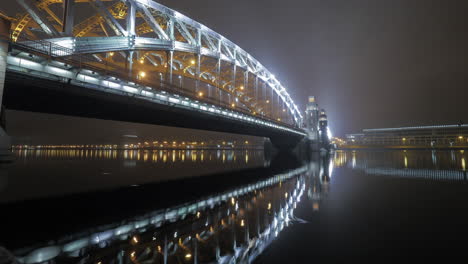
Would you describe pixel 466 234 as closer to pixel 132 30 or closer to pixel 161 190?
pixel 161 190

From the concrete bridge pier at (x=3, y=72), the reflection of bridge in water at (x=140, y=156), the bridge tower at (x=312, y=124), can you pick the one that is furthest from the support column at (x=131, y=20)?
the bridge tower at (x=312, y=124)

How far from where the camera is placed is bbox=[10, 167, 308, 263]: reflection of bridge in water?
4184mm

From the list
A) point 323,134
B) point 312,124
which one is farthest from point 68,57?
point 323,134

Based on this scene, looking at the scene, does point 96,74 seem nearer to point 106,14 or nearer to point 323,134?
point 106,14

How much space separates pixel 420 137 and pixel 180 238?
177m

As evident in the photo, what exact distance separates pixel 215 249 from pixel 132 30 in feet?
77.2

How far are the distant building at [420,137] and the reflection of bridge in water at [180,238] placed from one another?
146418 millimetres

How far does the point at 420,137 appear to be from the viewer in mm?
139625

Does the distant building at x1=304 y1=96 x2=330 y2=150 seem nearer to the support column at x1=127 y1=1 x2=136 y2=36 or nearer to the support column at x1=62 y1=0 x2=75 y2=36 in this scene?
the support column at x1=127 y1=1 x2=136 y2=36

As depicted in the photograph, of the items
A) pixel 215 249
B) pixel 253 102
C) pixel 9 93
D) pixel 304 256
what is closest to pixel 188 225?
pixel 215 249

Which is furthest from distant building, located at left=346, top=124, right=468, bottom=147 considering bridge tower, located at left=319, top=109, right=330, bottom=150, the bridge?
the bridge

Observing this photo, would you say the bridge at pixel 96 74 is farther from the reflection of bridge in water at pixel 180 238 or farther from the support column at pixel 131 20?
the reflection of bridge in water at pixel 180 238

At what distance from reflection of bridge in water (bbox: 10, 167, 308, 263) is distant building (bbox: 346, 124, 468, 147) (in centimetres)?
14642

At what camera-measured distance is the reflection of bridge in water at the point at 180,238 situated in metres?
4.18
